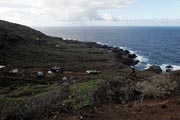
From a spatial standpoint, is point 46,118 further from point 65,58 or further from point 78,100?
point 65,58

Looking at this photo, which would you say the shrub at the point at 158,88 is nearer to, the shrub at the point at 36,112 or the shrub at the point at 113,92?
the shrub at the point at 113,92

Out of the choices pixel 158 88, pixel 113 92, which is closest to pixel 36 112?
pixel 113 92

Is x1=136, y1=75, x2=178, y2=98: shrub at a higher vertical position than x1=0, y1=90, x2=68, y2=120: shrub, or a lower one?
higher

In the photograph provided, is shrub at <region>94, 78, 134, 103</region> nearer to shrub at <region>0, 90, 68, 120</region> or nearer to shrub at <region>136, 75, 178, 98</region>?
shrub at <region>136, 75, 178, 98</region>

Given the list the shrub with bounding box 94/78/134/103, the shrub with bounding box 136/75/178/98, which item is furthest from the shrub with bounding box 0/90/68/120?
the shrub with bounding box 136/75/178/98

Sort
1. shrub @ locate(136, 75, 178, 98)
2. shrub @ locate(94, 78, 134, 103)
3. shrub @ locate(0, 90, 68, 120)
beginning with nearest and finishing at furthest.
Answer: shrub @ locate(0, 90, 68, 120)
shrub @ locate(94, 78, 134, 103)
shrub @ locate(136, 75, 178, 98)

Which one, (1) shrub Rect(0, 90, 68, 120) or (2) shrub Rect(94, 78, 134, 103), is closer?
(1) shrub Rect(0, 90, 68, 120)

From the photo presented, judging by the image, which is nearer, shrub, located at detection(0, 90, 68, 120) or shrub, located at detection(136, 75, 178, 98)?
shrub, located at detection(0, 90, 68, 120)

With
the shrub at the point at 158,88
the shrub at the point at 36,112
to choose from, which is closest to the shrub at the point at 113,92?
the shrub at the point at 158,88

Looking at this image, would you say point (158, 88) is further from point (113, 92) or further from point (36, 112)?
point (36, 112)

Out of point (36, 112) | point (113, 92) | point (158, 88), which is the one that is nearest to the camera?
point (36, 112)

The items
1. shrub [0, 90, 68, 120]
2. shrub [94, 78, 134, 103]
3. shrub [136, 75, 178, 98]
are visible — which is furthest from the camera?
shrub [136, 75, 178, 98]

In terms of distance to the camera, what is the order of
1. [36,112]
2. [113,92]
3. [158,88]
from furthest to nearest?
[158,88] < [113,92] < [36,112]

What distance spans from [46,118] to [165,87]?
5022 millimetres
